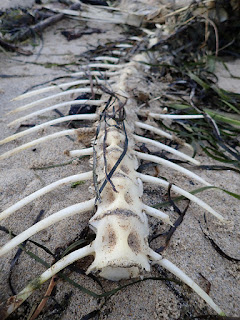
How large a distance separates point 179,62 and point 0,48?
212 cm

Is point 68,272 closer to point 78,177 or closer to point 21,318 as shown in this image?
point 21,318

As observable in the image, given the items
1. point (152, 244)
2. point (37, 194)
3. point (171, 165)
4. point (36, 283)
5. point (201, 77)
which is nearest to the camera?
point (36, 283)

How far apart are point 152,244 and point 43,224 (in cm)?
51

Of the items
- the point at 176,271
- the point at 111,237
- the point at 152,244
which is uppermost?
the point at 111,237

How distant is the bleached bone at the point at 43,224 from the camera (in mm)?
846

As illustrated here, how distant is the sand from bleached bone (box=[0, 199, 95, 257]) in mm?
204

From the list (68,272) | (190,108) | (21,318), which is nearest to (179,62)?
(190,108)

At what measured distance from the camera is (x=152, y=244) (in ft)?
3.68

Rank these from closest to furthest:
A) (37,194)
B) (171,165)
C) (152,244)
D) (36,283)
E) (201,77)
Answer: (36,283)
(37,194)
(152,244)
(171,165)
(201,77)

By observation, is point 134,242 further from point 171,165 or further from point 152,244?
point 171,165

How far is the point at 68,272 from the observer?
0.97m

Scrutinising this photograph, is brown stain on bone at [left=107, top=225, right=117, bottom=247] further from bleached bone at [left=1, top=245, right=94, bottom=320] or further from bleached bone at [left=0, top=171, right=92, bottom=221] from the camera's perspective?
bleached bone at [left=0, top=171, right=92, bottom=221]

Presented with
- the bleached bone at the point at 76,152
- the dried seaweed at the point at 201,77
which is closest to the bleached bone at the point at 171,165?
the bleached bone at the point at 76,152

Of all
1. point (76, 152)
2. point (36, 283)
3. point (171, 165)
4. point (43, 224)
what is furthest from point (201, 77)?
point (36, 283)
